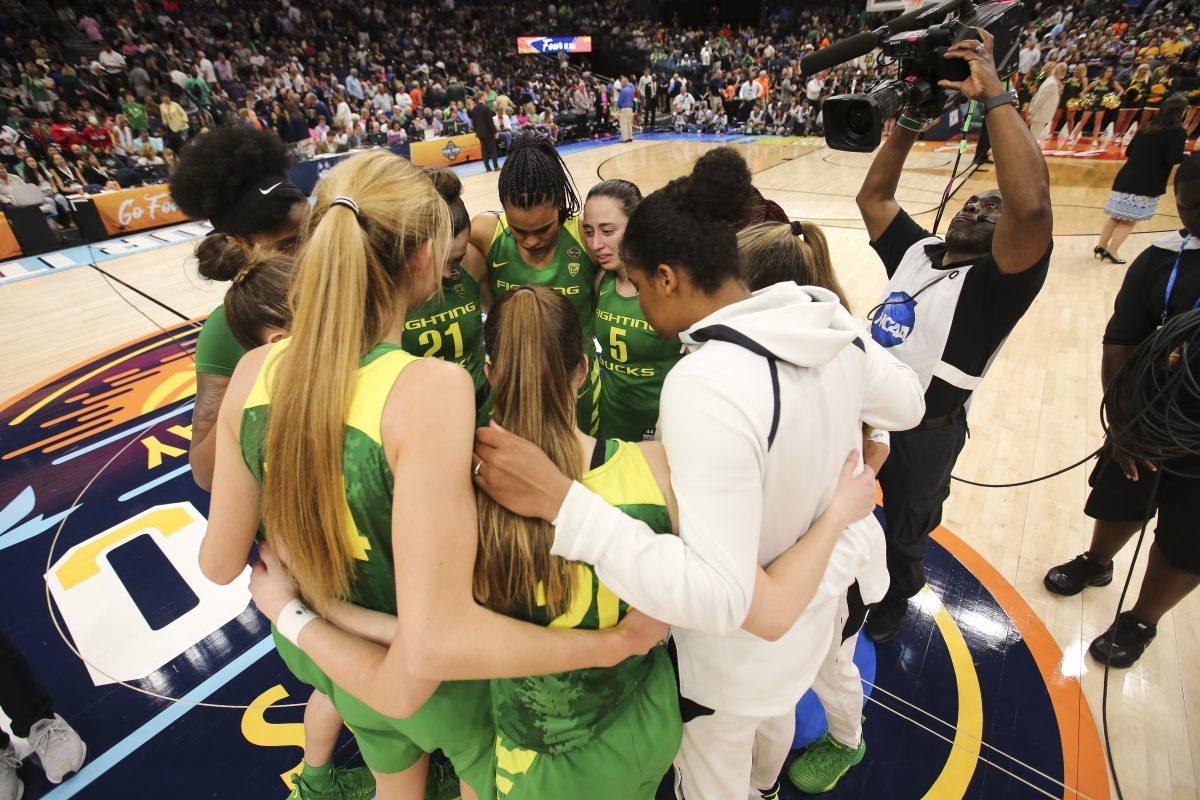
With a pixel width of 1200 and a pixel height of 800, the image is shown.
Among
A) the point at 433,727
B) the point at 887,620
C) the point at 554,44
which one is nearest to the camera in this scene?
the point at 433,727

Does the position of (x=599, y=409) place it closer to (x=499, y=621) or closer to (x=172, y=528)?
(x=499, y=621)

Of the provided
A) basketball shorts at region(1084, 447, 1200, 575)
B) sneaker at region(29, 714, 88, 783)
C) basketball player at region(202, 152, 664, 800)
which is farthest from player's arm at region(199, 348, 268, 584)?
basketball shorts at region(1084, 447, 1200, 575)

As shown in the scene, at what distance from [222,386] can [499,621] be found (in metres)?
1.33

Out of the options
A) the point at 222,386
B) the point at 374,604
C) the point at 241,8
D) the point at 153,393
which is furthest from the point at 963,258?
the point at 241,8

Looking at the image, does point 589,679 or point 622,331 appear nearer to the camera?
point 589,679

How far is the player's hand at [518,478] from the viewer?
103 cm

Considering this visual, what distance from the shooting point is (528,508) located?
104cm

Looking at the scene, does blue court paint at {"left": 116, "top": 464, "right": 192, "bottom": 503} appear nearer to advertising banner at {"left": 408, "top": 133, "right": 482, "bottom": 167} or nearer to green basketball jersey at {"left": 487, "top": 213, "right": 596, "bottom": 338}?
green basketball jersey at {"left": 487, "top": 213, "right": 596, "bottom": 338}

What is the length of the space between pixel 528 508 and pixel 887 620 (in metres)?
2.18

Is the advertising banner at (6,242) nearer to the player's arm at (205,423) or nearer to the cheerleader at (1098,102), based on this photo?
the player's arm at (205,423)

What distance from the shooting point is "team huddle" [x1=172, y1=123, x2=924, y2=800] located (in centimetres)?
101

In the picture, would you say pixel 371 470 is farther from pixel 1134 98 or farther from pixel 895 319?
pixel 1134 98

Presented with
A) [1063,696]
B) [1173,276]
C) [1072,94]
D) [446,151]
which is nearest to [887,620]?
[1063,696]

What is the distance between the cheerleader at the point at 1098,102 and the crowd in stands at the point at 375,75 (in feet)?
0.50
